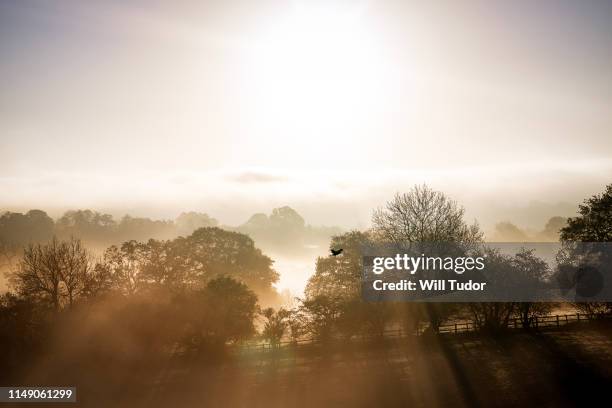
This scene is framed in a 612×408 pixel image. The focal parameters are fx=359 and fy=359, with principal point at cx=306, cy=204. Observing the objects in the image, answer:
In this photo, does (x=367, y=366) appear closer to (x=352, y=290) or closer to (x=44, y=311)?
(x=352, y=290)

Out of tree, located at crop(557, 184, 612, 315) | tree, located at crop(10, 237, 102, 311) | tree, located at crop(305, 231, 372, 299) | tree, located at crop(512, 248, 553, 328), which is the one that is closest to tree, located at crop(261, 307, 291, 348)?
tree, located at crop(305, 231, 372, 299)

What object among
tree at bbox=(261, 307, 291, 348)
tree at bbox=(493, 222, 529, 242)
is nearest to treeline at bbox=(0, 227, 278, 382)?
tree at bbox=(261, 307, 291, 348)

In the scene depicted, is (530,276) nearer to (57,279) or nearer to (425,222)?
(425,222)

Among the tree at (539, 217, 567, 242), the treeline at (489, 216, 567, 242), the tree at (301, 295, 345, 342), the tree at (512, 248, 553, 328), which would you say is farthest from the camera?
the treeline at (489, 216, 567, 242)

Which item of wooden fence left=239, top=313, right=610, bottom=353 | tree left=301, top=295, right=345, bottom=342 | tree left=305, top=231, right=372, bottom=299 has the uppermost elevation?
tree left=305, top=231, right=372, bottom=299

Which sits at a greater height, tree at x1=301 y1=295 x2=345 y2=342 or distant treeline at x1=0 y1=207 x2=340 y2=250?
distant treeline at x1=0 y1=207 x2=340 y2=250

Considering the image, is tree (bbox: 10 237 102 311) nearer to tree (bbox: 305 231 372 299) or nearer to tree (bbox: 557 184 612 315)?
tree (bbox: 305 231 372 299)

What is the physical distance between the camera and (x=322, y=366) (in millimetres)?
30344

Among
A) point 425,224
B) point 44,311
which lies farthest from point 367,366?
point 44,311

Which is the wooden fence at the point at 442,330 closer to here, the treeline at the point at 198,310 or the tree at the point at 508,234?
the treeline at the point at 198,310

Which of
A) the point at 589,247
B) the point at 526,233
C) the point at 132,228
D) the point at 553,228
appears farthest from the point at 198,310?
the point at 526,233

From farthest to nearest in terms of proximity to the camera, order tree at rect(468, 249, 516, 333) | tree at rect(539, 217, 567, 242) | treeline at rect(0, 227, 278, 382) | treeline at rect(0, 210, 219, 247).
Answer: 1. tree at rect(539, 217, 567, 242)
2. treeline at rect(0, 210, 219, 247)
3. tree at rect(468, 249, 516, 333)
4. treeline at rect(0, 227, 278, 382)

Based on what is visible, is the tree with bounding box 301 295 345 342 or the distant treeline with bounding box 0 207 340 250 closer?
the tree with bounding box 301 295 345 342

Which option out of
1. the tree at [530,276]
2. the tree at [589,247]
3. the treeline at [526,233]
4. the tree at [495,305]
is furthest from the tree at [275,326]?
the treeline at [526,233]
